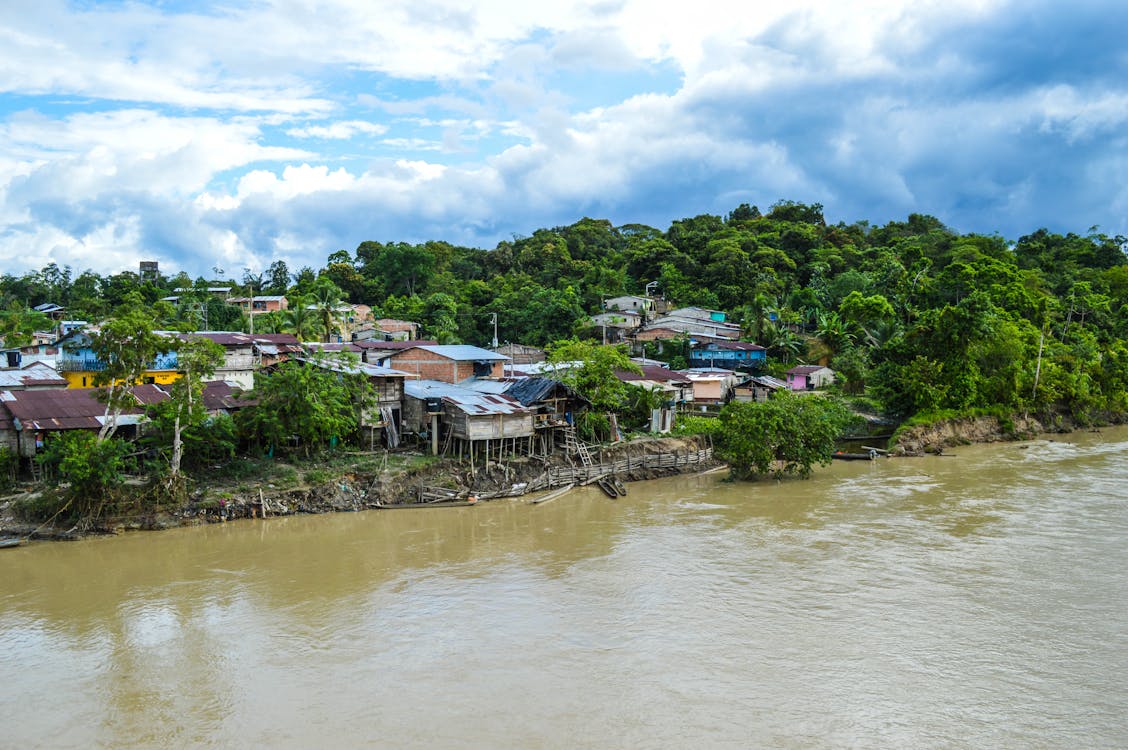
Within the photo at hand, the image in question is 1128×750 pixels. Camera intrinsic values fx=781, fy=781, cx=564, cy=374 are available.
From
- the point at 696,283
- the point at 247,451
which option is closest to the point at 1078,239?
the point at 696,283

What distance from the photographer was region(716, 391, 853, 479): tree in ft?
75.0

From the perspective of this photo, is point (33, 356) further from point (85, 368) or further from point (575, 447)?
point (575, 447)

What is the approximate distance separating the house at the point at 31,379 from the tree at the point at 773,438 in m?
20.4

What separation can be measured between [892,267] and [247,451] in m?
36.3

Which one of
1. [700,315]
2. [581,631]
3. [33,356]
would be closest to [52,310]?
[33,356]

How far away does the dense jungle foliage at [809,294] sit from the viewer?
31.8 meters

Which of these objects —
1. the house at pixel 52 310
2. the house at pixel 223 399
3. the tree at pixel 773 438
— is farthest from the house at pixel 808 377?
the house at pixel 52 310

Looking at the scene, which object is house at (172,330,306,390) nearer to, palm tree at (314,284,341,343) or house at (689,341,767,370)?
palm tree at (314,284,341,343)

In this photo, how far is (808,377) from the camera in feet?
117

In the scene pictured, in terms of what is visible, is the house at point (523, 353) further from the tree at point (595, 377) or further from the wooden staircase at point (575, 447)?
the wooden staircase at point (575, 447)

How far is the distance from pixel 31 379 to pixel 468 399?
1331 centimetres

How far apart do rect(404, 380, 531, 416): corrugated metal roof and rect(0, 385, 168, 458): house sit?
748 centimetres

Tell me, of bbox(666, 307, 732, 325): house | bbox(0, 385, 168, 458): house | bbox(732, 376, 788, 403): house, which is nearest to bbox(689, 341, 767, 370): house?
bbox(666, 307, 732, 325): house

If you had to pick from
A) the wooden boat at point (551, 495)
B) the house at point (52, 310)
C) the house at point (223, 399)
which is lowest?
the wooden boat at point (551, 495)
